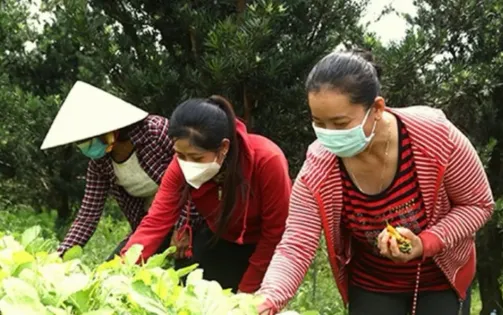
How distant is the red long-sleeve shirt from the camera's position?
139 inches

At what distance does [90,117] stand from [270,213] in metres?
0.96

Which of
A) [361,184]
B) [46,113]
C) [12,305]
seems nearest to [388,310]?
[361,184]

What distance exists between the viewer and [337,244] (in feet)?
10.0

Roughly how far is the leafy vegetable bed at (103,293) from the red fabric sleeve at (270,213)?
1.30 metres

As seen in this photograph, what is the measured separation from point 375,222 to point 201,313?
1181 mm

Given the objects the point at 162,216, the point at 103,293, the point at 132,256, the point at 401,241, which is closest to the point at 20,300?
the point at 103,293

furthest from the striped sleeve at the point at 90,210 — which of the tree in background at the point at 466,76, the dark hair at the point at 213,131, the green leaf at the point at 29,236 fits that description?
the tree in background at the point at 466,76

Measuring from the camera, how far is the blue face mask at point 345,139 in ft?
8.74

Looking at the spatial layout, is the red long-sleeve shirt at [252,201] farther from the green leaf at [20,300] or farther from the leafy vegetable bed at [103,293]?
the green leaf at [20,300]

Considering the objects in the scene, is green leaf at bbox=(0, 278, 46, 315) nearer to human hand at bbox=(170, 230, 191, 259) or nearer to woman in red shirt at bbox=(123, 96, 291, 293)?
woman in red shirt at bbox=(123, 96, 291, 293)

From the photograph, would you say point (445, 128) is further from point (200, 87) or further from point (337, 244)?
point (200, 87)

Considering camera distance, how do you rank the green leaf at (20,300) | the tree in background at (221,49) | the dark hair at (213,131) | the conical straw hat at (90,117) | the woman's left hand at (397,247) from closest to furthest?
the green leaf at (20,300) → the woman's left hand at (397,247) → the dark hair at (213,131) → the conical straw hat at (90,117) → the tree in background at (221,49)

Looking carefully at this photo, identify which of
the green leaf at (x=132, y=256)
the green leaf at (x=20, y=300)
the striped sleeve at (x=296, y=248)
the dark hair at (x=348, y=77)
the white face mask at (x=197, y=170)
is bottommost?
the striped sleeve at (x=296, y=248)

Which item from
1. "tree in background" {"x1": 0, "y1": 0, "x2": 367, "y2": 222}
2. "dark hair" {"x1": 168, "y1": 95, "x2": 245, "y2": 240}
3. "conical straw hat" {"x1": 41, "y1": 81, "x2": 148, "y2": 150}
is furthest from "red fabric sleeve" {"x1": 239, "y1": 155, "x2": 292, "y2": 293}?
"tree in background" {"x1": 0, "y1": 0, "x2": 367, "y2": 222}
